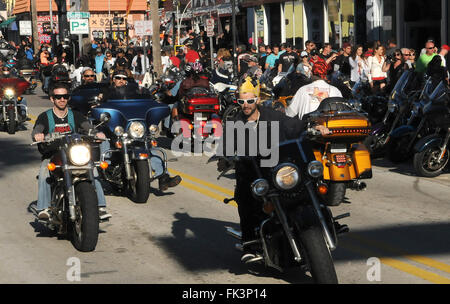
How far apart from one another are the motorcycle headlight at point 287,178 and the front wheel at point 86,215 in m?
2.45

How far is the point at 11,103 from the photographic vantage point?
70.2ft

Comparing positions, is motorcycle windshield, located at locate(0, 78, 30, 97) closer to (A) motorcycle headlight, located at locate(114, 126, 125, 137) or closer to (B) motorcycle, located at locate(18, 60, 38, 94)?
(A) motorcycle headlight, located at locate(114, 126, 125, 137)

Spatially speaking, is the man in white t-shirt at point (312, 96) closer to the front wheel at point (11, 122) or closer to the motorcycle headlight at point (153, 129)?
the motorcycle headlight at point (153, 129)

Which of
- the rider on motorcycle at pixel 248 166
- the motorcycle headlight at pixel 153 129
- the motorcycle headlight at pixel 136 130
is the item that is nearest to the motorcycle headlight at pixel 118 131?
the motorcycle headlight at pixel 136 130

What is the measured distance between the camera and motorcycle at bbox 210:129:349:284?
6492 millimetres

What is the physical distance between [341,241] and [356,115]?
69.1 inches

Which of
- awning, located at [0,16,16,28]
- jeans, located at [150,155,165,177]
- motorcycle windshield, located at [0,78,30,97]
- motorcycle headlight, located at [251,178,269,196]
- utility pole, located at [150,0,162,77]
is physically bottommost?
jeans, located at [150,155,165,177]

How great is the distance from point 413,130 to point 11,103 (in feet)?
36.7

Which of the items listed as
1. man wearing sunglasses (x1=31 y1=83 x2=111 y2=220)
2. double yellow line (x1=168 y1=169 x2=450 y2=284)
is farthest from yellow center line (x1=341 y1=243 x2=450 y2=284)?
man wearing sunglasses (x1=31 y1=83 x2=111 y2=220)

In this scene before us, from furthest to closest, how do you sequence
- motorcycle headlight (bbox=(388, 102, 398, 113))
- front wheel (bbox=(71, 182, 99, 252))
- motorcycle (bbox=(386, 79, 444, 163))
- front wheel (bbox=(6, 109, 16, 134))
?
front wheel (bbox=(6, 109, 16, 134)), motorcycle headlight (bbox=(388, 102, 398, 113)), motorcycle (bbox=(386, 79, 444, 163)), front wheel (bbox=(71, 182, 99, 252))

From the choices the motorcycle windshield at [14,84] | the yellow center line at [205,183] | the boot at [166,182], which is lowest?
the yellow center line at [205,183]

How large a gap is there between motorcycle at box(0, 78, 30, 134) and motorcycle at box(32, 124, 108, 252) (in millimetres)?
12468

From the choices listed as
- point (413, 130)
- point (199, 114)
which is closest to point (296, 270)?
point (413, 130)

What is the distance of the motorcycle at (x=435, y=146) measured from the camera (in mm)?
12938
